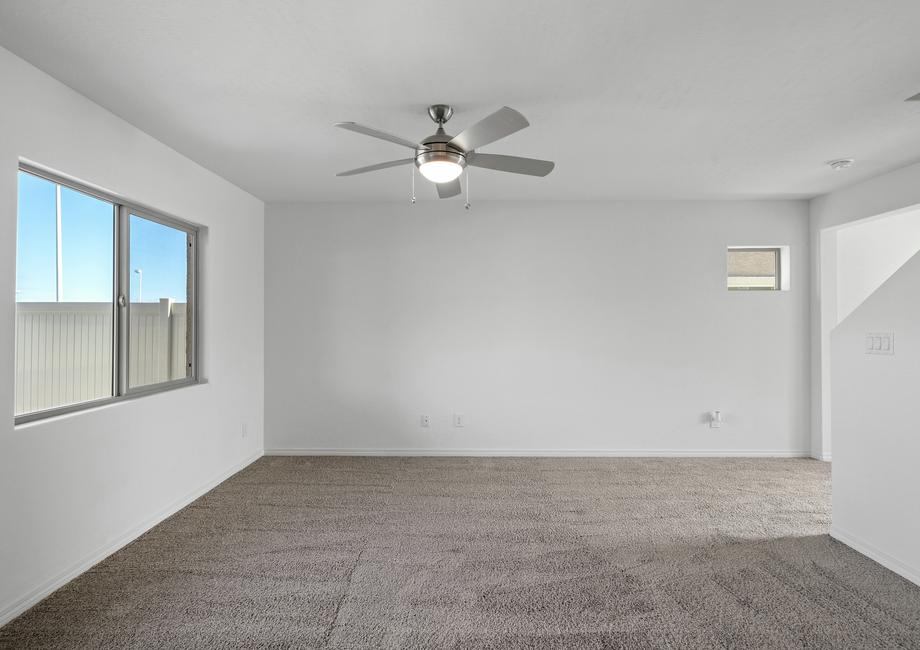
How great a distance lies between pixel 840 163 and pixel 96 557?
5286 millimetres

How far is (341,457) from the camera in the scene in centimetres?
496

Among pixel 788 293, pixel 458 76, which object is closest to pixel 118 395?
pixel 458 76

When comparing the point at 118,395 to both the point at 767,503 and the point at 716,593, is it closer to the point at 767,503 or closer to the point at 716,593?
the point at 716,593

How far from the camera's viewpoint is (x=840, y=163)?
3.76 m

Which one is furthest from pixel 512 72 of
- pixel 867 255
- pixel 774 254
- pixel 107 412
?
pixel 867 255

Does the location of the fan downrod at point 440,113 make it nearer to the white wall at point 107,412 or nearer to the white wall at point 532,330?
the white wall at point 107,412

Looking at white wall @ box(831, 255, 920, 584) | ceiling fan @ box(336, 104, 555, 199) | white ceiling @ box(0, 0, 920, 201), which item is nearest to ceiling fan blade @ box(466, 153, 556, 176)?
ceiling fan @ box(336, 104, 555, 199)

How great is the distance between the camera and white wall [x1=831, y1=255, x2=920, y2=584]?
2553mm

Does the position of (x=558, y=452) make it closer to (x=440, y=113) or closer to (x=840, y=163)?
(x=840, y=163)

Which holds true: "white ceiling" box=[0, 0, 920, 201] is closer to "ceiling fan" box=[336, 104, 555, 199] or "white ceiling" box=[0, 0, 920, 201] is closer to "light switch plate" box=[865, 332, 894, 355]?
"ceiling fan" box=[336, 104, 555, 199]

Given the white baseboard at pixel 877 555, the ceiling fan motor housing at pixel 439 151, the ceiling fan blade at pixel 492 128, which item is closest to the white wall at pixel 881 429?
the white baseboard at pixel 877 555

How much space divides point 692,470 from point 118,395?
14.2 ft

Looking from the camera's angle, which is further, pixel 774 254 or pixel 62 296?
pixel 774 254

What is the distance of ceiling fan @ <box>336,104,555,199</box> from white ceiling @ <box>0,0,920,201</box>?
242 mm
